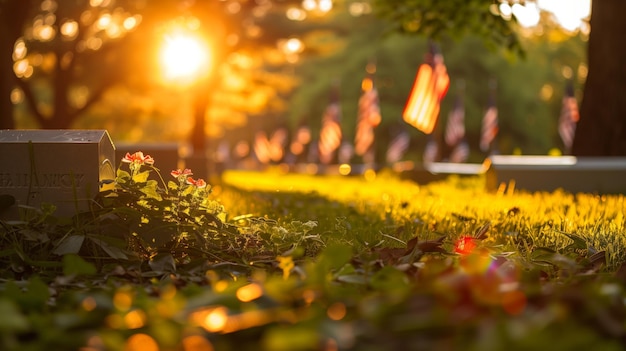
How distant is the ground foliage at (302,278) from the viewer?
2.56 metres

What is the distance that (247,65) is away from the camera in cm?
3372

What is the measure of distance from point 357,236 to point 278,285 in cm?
271

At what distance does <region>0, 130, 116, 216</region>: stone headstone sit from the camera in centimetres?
559

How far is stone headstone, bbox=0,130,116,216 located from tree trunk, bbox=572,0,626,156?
10263 millimetres

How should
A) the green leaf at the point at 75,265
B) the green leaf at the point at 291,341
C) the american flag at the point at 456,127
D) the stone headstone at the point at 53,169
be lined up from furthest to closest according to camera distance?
the american flag at the point at 456,127
the stone headstone at the point at 53,169
the green leaf at the point at 75,265
the green leaf at the point at 291,341

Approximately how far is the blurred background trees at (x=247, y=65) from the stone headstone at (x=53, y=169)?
25.0 ft

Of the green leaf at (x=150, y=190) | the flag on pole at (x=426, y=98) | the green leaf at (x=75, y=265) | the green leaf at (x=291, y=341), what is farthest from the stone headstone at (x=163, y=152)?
the green leaf at (x=291, y=341)

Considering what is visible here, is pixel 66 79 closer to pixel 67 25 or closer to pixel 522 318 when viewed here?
pixel 67 25

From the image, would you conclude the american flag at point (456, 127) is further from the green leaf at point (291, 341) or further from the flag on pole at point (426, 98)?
the green leaf at point (291, 341)

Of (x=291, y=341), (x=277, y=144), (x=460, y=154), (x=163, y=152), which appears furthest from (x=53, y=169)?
(x=277, y=144)

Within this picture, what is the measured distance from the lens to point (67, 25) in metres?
26.6

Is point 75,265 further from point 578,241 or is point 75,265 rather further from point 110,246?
point 578,241

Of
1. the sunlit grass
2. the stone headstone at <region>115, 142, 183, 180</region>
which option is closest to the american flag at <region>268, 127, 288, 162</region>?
the stone headstone at <region>115, 142, 183, 180</region>

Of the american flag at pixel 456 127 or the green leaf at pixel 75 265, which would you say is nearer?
the green leaf at pixel 75 265
